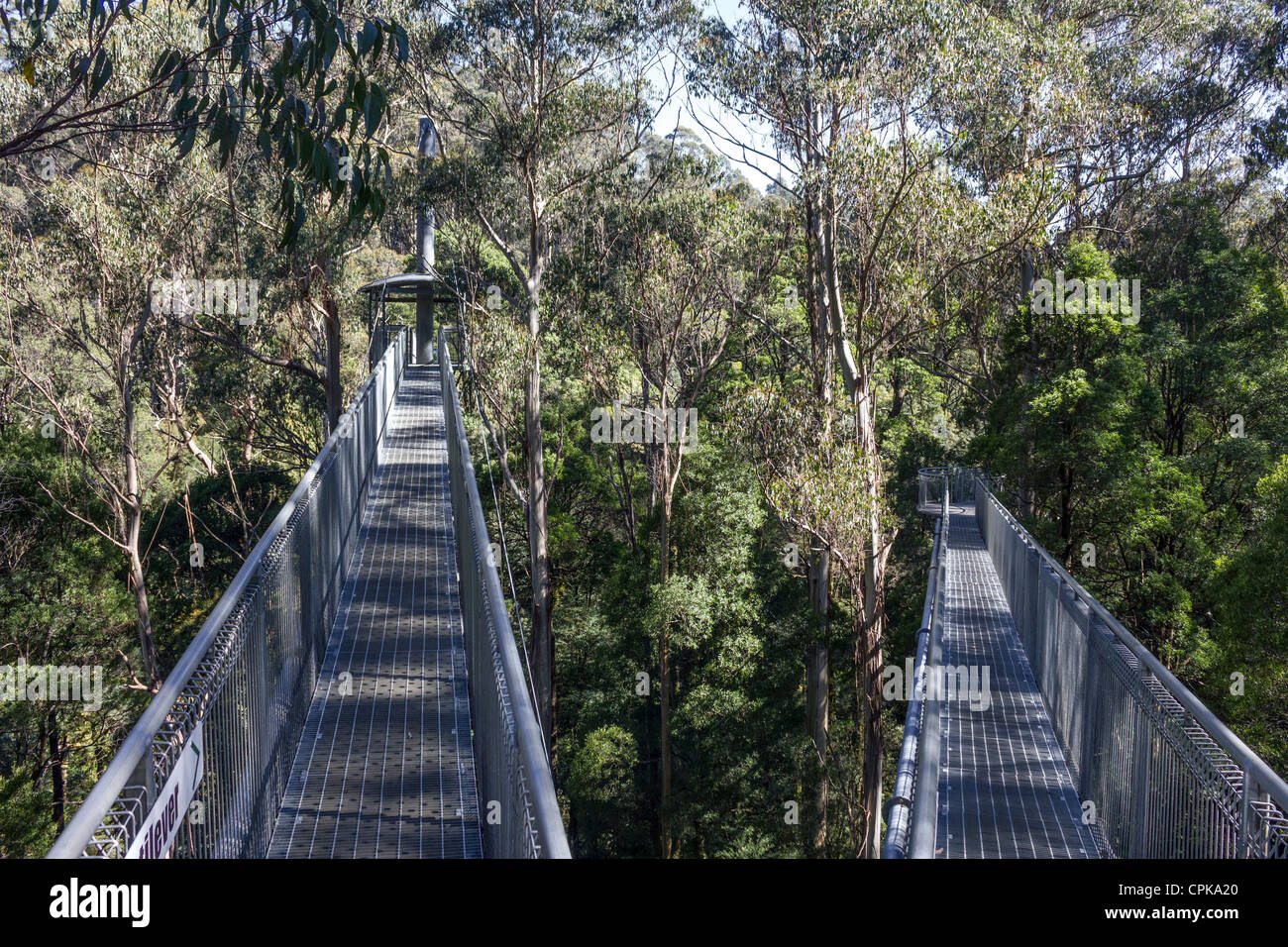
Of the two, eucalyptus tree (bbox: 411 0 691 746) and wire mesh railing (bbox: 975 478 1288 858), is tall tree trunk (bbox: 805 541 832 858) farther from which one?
wire mesh railing (bbox: 975 478 1288 858)

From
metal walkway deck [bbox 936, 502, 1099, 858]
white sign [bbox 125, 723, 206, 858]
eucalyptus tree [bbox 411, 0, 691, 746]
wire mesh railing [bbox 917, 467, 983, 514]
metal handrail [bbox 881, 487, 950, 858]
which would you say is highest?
eucalyptus tree [bbox 411, 0, 691, 746]

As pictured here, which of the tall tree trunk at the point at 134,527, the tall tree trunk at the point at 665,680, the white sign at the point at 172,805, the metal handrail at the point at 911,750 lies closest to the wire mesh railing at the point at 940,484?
the tall tree trunk at the point at 665,680

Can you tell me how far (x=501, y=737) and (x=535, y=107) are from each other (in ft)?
68.1

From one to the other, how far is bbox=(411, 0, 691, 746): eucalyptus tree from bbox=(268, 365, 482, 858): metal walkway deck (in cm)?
1299

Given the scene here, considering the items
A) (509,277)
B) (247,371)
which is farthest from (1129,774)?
(509,277)

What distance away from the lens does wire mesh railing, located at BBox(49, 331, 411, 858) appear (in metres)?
3.19

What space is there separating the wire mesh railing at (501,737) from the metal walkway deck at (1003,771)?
8.20ft

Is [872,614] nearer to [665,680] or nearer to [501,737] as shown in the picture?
[665,680]

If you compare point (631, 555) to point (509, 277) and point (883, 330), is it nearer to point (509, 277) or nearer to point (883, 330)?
point (509, 277)

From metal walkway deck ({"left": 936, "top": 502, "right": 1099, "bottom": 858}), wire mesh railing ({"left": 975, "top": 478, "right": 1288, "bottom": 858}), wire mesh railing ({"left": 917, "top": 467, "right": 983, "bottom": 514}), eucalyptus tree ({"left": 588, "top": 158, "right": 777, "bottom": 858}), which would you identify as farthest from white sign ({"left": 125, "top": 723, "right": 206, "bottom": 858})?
wire mesh railing ({"left": 917, "top": 467, "right": 983, "bottom": 514})

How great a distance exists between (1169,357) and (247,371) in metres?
21.8

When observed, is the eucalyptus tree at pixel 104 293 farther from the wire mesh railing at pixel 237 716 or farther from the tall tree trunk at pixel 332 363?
the wire mesh railing at pixel 237 716

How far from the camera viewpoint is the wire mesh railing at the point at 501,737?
3.17m

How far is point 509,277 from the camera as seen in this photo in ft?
104
